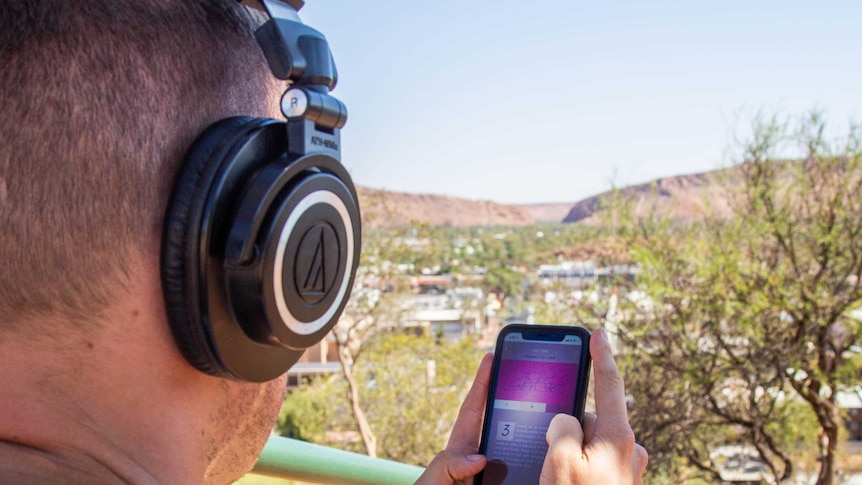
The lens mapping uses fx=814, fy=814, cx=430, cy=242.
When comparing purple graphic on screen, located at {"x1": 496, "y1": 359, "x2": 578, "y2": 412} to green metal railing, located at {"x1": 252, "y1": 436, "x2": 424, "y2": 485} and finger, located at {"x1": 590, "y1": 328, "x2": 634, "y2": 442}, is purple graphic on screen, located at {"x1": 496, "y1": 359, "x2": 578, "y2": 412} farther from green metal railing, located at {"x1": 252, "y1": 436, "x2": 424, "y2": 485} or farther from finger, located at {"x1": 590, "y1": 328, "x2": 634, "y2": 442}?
green metal railing, located at {"x1": 252, "y1": 436, "x2": 424, "y2": 485}

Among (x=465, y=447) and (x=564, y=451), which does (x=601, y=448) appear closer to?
(x=564, y=451)

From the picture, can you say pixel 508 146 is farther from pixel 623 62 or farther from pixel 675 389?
pixel 675 389

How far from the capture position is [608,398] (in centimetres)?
77

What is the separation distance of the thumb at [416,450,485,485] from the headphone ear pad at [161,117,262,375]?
0.37 m

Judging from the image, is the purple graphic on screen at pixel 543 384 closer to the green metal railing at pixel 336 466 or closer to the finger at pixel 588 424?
the finger at pixel 588 424

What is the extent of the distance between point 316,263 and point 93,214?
0.18 m

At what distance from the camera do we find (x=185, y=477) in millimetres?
625

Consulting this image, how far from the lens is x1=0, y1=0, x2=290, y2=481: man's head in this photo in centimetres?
54

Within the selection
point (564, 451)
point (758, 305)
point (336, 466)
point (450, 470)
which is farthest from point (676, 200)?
point (564, 451)

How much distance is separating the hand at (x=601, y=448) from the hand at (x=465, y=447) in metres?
0.15

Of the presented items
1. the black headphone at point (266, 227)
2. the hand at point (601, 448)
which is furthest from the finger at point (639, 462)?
the black headphone at point (266, 227)

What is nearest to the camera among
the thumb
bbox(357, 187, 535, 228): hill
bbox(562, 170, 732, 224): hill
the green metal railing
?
the thumb

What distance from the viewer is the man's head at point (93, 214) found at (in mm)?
538

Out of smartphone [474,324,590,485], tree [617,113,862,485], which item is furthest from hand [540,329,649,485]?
tree [617,113,862,485]
